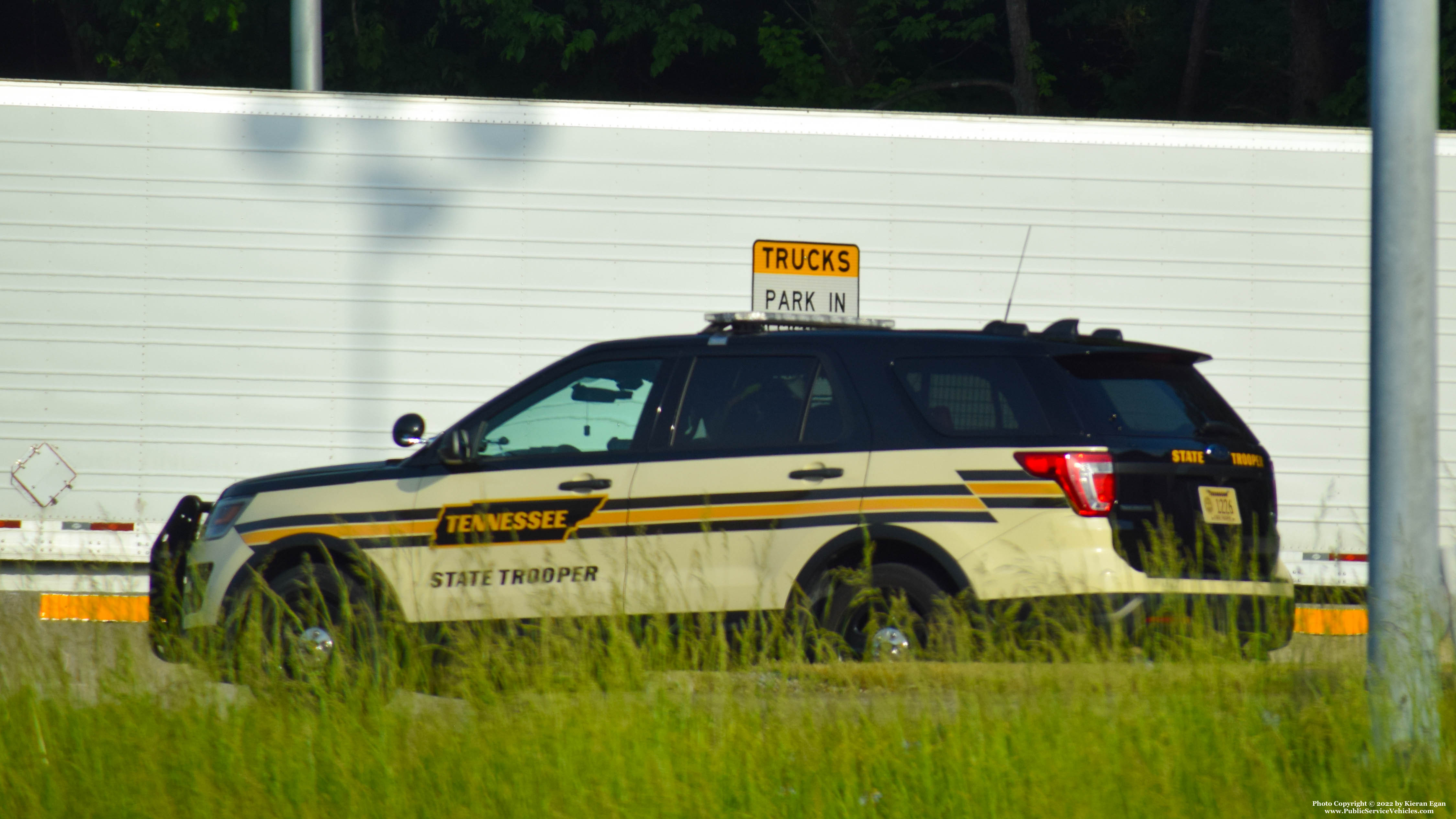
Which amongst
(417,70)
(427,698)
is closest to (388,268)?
(427,698)

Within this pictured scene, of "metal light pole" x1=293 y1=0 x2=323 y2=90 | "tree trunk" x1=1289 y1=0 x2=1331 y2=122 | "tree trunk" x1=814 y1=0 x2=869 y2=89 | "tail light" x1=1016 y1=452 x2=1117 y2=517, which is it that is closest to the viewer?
"tail light" x1=1016 y1=452 x2=1117 y2=517

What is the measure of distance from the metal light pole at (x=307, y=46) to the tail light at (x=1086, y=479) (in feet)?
23.3

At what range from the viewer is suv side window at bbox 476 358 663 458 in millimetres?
6332

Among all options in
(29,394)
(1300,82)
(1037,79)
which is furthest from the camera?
(1037,79)

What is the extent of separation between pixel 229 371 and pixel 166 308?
557 millimetres

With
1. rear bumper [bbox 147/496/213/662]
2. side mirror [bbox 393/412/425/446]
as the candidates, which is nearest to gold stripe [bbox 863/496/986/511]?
side mirror [bbox 393/412/425/446]

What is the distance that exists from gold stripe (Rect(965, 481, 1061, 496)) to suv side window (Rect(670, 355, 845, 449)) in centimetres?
67

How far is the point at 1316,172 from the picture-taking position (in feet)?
28.5

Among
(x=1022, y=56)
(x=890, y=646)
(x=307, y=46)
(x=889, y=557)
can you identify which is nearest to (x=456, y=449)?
(x=889, y=557)

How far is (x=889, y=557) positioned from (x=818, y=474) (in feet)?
1.52

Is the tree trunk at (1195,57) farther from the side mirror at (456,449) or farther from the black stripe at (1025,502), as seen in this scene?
the side mirror at (456,449)

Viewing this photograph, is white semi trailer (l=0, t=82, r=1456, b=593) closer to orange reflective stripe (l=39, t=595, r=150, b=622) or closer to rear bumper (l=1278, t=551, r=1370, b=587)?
rear bumper (l=1278, t=551, r=1370, b=587)

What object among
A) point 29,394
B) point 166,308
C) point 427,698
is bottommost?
point 427,698

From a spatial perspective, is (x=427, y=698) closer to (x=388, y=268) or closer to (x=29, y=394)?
(x=388, y=268)
